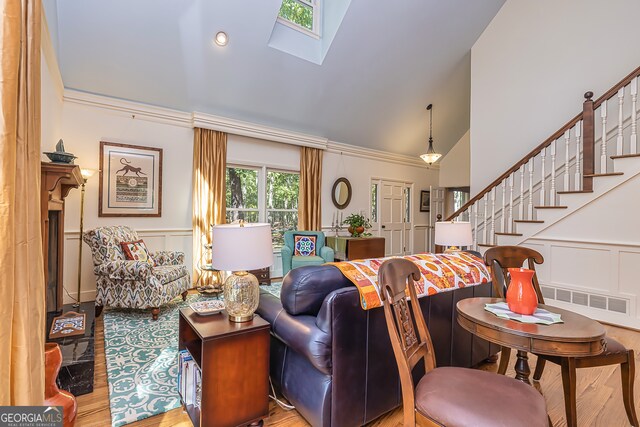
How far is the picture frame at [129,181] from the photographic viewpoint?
394cm

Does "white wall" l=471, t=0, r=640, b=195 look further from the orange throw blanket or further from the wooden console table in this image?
the orange throw blanket

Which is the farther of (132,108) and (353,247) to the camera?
(353,247)

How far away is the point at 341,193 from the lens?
20.6 feet

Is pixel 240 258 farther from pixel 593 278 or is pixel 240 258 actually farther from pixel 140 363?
pixel 593 278

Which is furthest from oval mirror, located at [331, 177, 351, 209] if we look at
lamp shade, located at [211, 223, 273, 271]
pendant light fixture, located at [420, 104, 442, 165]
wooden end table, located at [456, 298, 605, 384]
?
wooden end table, located at [456, 298, 605, 384]

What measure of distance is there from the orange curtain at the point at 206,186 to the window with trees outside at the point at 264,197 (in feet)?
1.00

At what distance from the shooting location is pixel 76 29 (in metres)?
3.32

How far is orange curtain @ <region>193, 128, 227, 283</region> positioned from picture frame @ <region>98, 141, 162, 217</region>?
48cm

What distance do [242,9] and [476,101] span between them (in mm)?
3849

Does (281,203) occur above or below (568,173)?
below

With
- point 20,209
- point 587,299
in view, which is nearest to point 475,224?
point 587,299

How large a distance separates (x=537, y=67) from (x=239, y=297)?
17.5ft

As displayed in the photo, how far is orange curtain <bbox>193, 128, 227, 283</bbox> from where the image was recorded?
14.7 ft

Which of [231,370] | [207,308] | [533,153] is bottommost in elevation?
[231,370]
